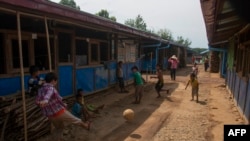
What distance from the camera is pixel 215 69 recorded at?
24.5 metres

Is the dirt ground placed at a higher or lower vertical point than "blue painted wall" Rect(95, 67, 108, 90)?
lower

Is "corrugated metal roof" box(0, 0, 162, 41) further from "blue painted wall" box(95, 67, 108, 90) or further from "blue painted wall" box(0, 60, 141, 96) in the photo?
"blue painted wall" box(95, 67, 108, 90)

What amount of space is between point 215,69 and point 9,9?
2291cm

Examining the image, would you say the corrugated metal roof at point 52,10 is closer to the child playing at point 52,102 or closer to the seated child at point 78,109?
the child playing at point 52,102

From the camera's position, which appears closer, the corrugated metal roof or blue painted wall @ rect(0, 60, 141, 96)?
the corrugated metal roof

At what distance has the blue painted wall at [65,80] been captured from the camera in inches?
315

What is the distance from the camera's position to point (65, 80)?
8227mm

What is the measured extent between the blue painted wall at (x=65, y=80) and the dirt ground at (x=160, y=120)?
1174 millimetres

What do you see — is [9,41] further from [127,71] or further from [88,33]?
[127,71]

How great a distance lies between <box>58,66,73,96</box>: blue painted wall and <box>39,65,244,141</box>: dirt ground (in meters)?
1.17

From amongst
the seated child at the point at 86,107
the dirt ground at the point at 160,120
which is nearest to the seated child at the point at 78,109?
the seated child at the point at 86,107

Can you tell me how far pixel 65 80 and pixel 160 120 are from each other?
11.1ft

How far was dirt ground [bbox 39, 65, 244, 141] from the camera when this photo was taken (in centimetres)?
564

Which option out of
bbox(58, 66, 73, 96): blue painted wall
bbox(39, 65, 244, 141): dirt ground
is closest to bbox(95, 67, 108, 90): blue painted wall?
bbox(39, 65, 244, 141): dirt ground
